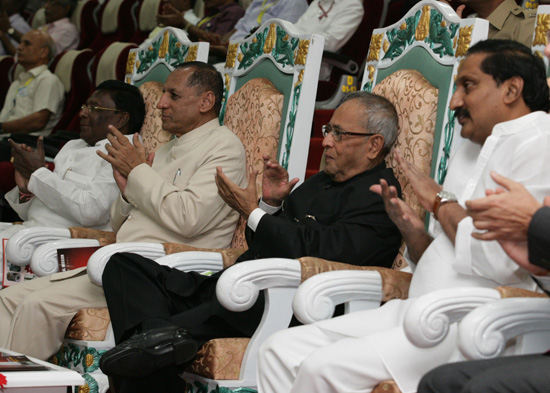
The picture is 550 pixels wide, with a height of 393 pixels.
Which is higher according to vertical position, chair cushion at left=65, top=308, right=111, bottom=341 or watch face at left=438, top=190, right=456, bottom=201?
watch face at left=438, top=190, right=456, bottom=201

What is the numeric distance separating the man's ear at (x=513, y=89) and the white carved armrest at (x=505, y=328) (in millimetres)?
496

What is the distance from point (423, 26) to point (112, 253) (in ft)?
3.70

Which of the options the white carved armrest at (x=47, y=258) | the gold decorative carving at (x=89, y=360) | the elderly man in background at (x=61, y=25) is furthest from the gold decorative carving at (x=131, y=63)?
the elderly man in background at (x=61, y=25)

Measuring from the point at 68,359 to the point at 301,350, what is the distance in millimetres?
948

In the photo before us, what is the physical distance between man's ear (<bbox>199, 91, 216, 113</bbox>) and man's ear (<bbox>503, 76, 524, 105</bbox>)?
4.51 feet

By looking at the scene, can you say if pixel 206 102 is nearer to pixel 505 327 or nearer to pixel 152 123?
pixel 152 123

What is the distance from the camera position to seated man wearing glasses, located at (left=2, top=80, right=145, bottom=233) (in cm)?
309

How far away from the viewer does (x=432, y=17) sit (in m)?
2.42

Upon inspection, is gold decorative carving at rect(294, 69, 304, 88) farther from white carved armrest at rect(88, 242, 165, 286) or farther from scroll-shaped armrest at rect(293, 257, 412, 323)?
scroll-shaped armrest at rect(293, 257, 412, 323)

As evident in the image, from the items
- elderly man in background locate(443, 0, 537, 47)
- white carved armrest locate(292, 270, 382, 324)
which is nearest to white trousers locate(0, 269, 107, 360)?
white carved armrest locate(292, 270, 382, 324)

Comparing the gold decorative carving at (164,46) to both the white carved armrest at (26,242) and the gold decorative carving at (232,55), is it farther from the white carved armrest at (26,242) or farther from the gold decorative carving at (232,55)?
the white carved armrest at (26,242)

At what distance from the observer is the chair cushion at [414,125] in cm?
229

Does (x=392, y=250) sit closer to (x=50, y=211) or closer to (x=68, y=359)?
(x=68, y=359)

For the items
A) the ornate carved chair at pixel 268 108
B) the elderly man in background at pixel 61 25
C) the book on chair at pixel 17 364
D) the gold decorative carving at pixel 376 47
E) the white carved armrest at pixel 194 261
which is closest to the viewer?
the book on chair at pixel 17 364
